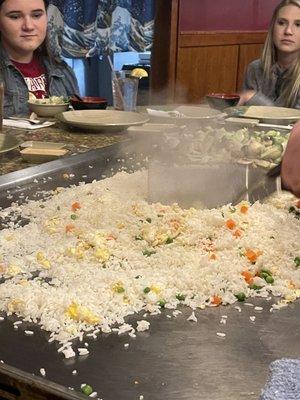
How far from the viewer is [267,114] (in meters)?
3.11

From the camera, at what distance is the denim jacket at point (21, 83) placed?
3590mm

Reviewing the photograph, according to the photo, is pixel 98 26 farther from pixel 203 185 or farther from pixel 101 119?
pixel 203 185

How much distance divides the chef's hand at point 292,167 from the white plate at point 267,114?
147 cm

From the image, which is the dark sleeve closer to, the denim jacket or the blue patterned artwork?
the denim jacket

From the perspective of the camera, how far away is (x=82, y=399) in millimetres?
894

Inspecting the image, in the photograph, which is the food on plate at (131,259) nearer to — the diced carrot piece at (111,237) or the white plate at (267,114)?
the diced carrot piece at (111,237)

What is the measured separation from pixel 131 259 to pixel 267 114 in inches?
74.5

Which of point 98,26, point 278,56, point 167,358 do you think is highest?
point 98,26

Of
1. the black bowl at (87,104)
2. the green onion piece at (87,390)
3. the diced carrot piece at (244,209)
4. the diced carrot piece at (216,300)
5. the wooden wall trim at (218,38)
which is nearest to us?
the green onion piece at (87,390)

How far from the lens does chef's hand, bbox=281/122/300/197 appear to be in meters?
1.51

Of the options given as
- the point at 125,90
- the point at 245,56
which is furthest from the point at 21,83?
the point at 245,56

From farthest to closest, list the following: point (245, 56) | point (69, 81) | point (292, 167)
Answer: point (245, 56)
point (69, 81)
point (292, 167)

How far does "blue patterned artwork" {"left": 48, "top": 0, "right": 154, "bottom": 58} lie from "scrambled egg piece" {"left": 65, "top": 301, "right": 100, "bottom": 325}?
3937 mm

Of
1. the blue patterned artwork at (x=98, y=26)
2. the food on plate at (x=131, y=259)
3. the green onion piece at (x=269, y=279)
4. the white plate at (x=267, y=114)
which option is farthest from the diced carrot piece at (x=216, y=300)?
the blue patterned artwork at (x=98, y=26)
